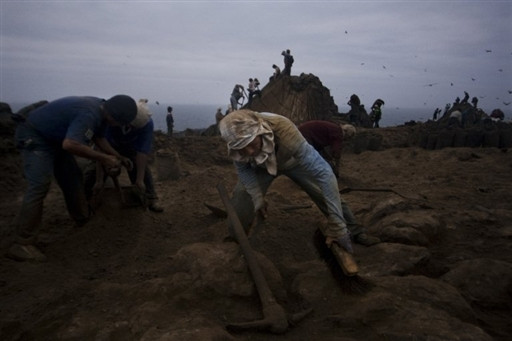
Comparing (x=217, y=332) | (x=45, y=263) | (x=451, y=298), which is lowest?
(x=45, y=263)

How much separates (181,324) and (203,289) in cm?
43

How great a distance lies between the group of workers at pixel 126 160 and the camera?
2.57m

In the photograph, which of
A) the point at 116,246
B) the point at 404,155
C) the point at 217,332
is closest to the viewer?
the point at 217,332

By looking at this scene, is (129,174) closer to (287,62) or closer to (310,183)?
(310,183)

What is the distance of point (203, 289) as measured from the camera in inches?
98.6

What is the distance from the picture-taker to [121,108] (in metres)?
3.31

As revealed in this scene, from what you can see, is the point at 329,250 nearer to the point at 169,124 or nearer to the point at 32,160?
the point at 32,160

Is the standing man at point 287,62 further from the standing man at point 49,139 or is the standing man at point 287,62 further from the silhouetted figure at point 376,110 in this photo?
the standing man at point 49,139

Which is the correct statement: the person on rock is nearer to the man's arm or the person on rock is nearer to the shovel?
the shovel

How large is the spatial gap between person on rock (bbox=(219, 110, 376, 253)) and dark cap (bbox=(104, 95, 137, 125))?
4.23 ft

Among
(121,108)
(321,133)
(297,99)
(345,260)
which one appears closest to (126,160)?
(121,108)

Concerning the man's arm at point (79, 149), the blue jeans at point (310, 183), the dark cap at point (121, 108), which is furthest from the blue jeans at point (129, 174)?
the blue jeans at point (310, 183)

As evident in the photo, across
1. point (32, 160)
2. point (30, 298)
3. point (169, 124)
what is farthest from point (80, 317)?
Result: point (169, 124)

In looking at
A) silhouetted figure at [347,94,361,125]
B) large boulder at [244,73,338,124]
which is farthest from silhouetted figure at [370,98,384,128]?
large boulder at [244,73,338,124]
